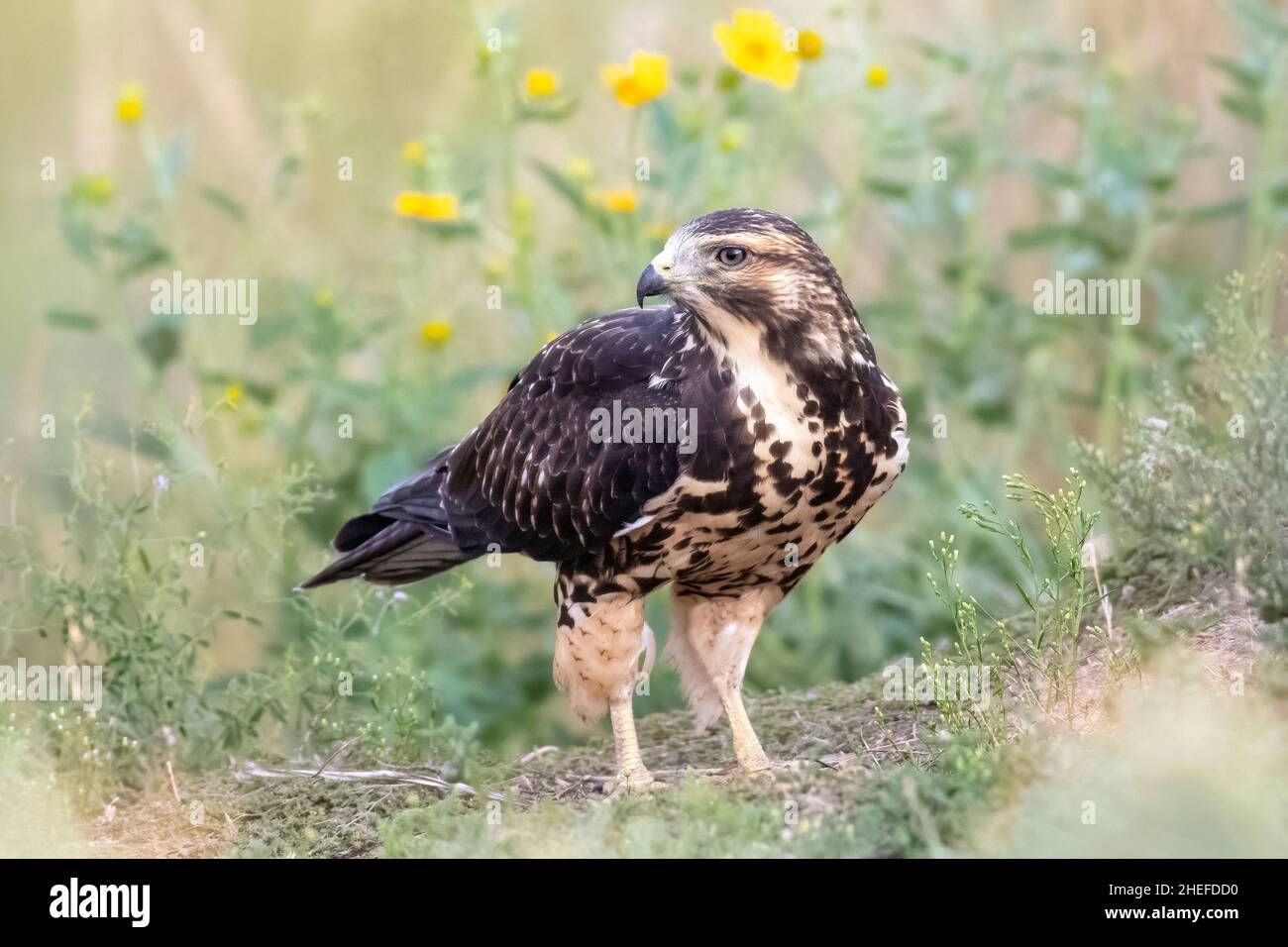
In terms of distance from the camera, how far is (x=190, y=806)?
15.9 ft

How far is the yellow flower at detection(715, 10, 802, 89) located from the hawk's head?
5.36ft

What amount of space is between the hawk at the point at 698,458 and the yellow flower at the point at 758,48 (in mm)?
1322

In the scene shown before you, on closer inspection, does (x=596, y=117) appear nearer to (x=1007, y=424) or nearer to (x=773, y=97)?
(x=773, y=97)

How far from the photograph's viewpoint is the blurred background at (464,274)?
5.41 meters

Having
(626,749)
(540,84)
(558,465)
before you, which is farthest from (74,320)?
(626,749)

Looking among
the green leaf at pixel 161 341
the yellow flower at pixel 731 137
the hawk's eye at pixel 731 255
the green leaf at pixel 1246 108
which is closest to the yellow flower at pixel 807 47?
the yellow flower at pixel 731 137

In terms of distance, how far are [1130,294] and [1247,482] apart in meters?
2.39

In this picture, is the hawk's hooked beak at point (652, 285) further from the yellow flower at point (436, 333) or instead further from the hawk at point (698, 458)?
the yellow flower at point (436, 333)

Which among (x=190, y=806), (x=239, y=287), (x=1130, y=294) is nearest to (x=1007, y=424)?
(x=1130, y=294)

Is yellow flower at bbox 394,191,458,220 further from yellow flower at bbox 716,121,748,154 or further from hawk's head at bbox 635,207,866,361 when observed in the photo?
hawk's head at bbox 635,207,866,361

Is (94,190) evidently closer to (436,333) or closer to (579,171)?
(436,333)

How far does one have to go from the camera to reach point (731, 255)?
4336 millimetres
